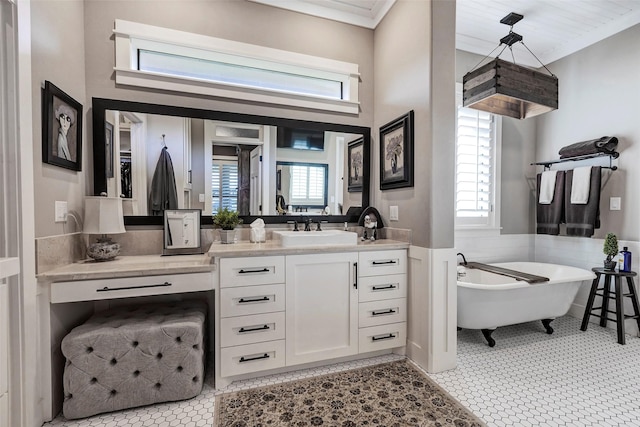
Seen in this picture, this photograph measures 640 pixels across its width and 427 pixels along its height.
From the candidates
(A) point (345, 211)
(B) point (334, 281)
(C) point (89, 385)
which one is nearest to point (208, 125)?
(A) point (345, 211)

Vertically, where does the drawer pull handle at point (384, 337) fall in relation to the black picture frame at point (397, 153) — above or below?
below

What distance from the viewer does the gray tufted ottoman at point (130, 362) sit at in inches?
65.6

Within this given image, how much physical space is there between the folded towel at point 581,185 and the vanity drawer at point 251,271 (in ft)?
10.7

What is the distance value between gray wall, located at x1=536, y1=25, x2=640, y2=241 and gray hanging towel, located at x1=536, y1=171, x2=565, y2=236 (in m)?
0.32

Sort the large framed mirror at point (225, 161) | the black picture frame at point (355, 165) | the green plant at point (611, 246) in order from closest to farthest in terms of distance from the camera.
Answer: the large framed mirror at point (225, 161) → the green plant at point (611, 246) → the black picture frame at point (355, 165)

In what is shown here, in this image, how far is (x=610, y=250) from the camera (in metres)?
2.82

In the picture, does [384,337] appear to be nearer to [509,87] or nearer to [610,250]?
[509,87]

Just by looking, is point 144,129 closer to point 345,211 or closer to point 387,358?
point 345,211

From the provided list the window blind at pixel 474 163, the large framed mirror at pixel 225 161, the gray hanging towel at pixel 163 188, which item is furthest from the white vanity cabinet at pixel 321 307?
the window blind at pixel 474 163

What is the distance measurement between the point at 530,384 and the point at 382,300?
3.67ft

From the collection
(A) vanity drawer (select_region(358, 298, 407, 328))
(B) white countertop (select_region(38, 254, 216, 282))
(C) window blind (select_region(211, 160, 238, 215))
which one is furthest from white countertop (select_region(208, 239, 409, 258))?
(A) vanity drawer (select_region(358, 298, 407, 328))

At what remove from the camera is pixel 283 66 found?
8.97 ft

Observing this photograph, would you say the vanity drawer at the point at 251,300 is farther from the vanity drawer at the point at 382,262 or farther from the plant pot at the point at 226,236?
the vanity drawer at the point at 382,262

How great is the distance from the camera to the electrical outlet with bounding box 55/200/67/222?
1.80 m
